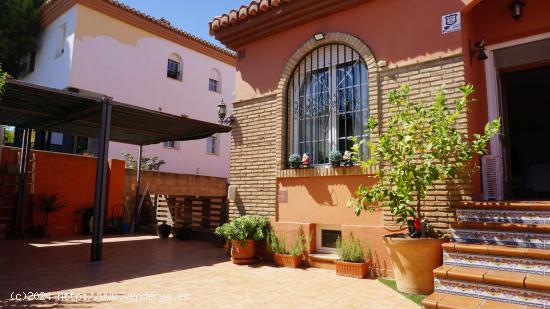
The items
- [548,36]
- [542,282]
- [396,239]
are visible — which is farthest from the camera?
[548,36]

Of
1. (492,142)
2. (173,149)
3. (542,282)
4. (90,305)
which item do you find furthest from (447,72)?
(173,149)

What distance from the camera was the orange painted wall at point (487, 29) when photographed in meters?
5.97

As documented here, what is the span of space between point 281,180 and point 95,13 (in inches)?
497

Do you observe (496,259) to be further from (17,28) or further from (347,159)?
(17,28)

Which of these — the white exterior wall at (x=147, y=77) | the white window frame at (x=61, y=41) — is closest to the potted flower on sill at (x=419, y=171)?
the white exterior wall at (x=147, y=77)

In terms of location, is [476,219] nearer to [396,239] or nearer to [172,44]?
[396,239]

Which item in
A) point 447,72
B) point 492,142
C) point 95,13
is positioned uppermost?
point 95,13

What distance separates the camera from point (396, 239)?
5062 mm

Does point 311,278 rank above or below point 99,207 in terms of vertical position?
A: below

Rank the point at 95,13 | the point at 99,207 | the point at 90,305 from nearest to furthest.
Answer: the point at 90,305 → the point at 99,207 → the point at 95,13

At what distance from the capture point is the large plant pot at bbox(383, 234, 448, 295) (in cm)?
492

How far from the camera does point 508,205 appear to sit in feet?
16.1

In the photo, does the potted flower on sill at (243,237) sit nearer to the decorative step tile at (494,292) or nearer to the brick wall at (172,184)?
the decorative step tile at (494,292)

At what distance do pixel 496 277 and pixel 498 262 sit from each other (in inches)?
16.8
